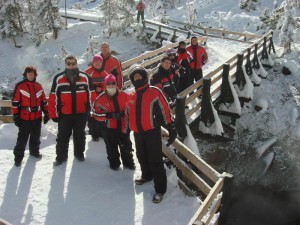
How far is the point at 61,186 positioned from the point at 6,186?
0.93m

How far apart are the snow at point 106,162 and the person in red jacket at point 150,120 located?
46 cm

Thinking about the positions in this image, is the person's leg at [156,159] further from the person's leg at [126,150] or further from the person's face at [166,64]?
the person's face at [166,64]

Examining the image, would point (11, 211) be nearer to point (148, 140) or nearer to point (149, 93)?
point (148, 140)

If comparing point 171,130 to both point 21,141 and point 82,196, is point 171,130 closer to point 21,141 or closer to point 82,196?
point 82,196

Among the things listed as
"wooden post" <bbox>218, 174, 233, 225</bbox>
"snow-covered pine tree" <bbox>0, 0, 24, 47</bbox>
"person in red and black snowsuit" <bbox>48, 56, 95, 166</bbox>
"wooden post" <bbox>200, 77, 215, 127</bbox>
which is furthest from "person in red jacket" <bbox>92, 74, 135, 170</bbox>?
"snow-covered pine tree" <bbox>0, 0, 24, 47</bbox>

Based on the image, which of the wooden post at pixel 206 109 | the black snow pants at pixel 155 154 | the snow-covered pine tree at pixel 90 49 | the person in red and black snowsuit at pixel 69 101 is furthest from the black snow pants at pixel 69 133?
the snow-covered pine tree at pixel 90 49

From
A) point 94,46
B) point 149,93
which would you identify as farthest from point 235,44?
point 149,93

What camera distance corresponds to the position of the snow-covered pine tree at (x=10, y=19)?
26594mm

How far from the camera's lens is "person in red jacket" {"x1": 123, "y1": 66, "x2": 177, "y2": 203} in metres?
5.74

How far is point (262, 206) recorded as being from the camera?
11.1 m

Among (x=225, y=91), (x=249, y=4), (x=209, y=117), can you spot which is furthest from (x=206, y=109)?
(x=249, y=4)

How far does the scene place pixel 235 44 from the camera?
22500 mm

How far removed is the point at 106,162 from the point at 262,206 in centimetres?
610

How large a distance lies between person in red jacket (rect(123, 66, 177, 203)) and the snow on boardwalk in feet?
1.17
